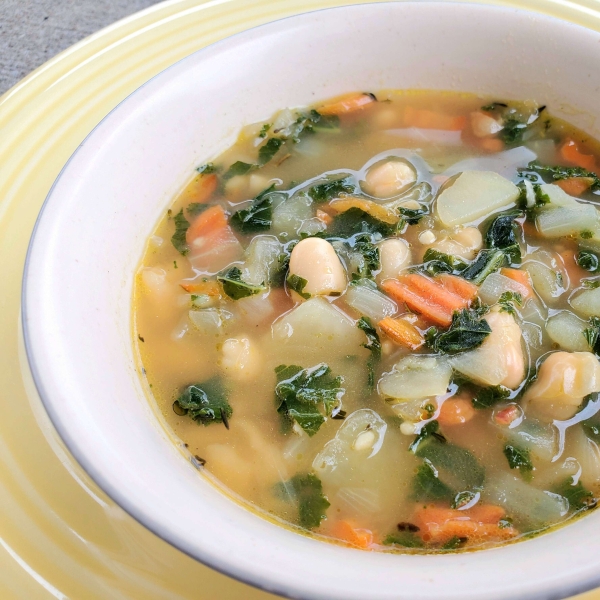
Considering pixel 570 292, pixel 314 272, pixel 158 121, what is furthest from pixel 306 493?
pixel 158 121

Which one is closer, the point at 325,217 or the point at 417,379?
the point at 417,379

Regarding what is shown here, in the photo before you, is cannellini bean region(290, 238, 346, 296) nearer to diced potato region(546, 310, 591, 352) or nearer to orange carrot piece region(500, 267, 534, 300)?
Result: orange carrot piece region(500, 267, 534, 300)

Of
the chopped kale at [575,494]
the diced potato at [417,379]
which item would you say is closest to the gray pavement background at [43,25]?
the diced potato at [417,379]

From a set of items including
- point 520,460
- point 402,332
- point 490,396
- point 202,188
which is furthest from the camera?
point 202,188

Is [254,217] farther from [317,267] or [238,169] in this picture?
[317,267]

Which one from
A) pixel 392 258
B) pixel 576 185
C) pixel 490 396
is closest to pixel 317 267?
pixel 392 258

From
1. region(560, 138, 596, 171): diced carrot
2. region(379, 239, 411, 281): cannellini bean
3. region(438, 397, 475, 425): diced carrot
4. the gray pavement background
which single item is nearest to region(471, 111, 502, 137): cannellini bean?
region(560, 138, 596, 171): diced carrot

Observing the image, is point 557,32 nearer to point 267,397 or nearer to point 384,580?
point 267,397
